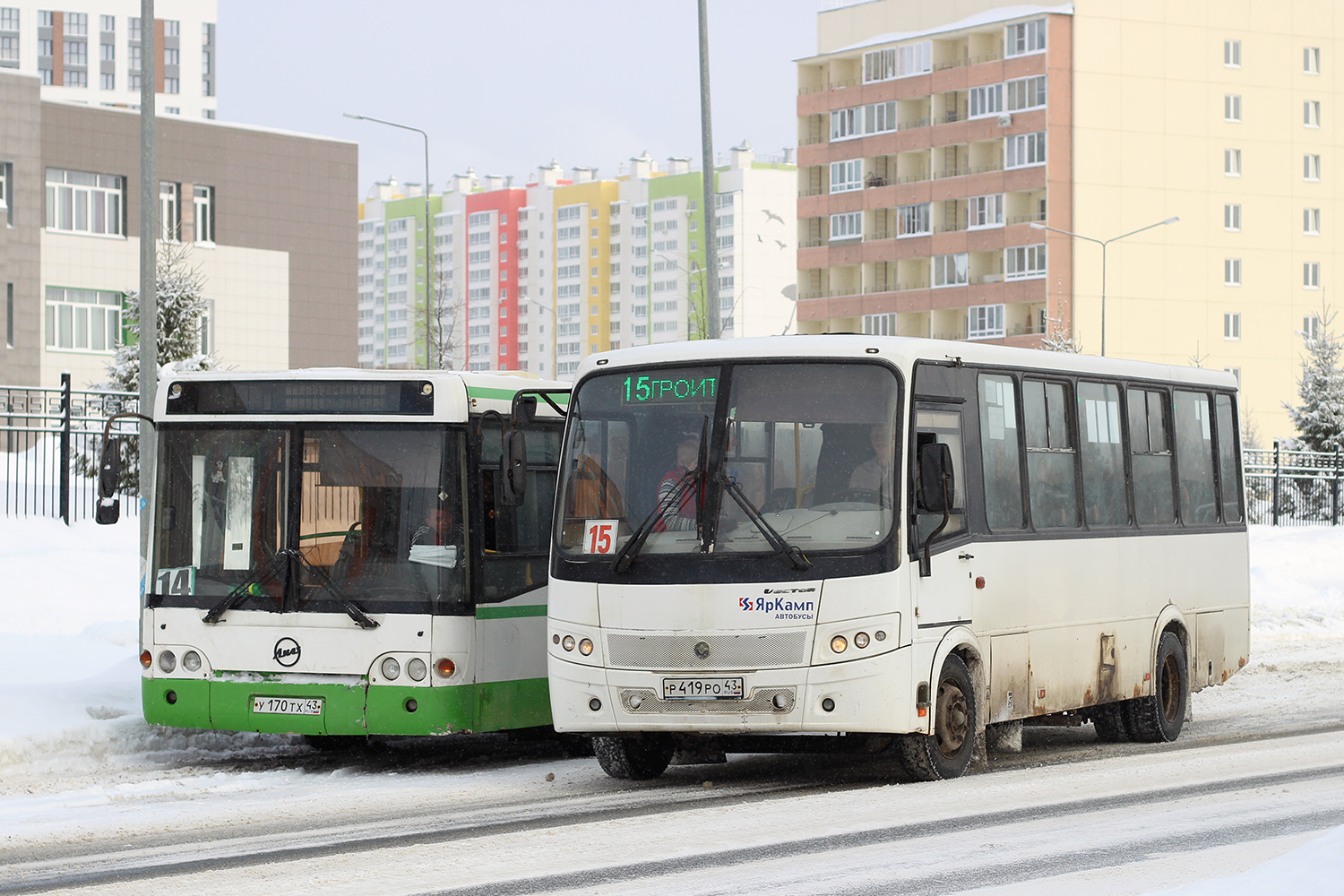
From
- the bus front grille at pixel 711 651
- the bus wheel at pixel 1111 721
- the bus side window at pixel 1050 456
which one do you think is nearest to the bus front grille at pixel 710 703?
the bus front grille at pixel 711 651

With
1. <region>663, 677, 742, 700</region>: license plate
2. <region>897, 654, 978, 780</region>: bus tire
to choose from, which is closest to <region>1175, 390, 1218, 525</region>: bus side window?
<region>897, 654, 978, 780</region>: bus tire

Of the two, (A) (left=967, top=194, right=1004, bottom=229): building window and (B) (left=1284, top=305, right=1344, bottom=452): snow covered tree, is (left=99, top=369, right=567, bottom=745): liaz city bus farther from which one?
(A) (left=967, top=194, right=1004, bottom=229): building window

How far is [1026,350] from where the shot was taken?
13375mm

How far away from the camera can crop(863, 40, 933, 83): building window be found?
98.7 m

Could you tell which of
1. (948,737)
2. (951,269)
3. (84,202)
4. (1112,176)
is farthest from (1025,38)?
(948,737)

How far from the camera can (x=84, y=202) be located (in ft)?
217

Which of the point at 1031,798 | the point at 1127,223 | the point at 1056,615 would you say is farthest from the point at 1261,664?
the point at 1127,223

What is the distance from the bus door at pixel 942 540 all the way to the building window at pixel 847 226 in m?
91.4

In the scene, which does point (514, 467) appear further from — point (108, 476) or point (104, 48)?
point (104, 48)

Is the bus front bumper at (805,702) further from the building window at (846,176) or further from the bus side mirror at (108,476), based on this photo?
the building window at (846,176)

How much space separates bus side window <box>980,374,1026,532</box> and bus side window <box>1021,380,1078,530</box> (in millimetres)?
178

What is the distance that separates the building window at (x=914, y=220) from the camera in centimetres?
9875

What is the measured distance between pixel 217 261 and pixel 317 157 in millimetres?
Result: 6090

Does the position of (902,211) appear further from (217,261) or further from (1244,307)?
(217,261)
